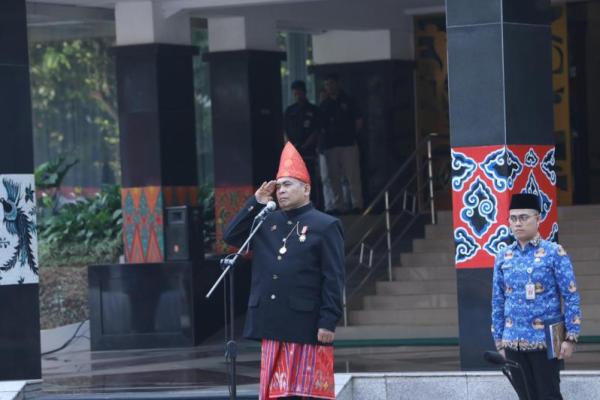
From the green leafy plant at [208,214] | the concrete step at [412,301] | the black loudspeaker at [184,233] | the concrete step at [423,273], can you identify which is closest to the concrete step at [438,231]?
the concrete step at [423,273]

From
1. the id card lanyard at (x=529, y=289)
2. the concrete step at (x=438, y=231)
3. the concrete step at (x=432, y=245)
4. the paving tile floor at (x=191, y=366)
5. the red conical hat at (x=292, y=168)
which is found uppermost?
the red conical hat at (x=292, y=168)

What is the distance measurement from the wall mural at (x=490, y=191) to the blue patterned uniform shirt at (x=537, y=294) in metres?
2.51

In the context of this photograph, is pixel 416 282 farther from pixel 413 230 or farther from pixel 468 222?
pixel 468 222

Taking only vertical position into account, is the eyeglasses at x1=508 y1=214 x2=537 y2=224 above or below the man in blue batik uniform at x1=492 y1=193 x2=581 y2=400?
above

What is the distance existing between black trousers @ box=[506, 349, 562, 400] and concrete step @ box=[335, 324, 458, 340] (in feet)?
20.4

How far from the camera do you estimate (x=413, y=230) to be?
19.3 meters

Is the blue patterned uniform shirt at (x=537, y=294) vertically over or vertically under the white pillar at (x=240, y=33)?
under

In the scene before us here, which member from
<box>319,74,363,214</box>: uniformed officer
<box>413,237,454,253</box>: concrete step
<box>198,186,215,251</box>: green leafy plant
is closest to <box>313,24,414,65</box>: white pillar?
<box>319,74,363,214</box>: uniformed officer

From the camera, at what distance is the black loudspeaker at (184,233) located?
55.1 ft

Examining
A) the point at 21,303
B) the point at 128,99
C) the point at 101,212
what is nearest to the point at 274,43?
the point at 128,99

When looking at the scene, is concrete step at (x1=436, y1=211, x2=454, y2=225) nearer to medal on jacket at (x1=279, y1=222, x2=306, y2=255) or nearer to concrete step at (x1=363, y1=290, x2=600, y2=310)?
concrete step at (x1=363, y1=290, x2=600, y2=310)

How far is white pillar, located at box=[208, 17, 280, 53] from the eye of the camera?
18.7 m

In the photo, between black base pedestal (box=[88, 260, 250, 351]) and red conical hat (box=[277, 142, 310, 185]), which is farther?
black base pedestal (box=[88, 260, 250, 351])

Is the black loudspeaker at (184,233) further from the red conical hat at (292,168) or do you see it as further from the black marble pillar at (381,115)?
the red conical hat at (292,168)
